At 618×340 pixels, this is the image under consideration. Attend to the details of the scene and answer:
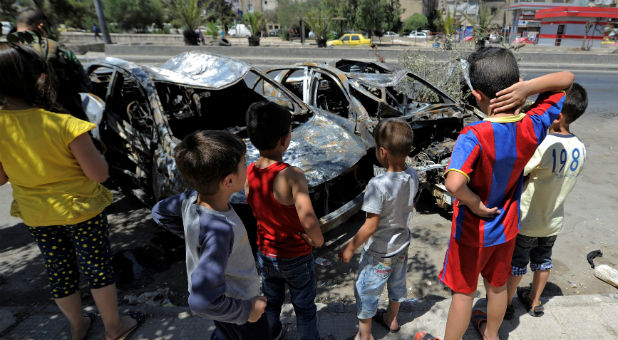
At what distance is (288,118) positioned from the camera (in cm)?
199

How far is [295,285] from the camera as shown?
2.18 meters

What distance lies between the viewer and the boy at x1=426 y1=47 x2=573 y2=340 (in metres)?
1.77

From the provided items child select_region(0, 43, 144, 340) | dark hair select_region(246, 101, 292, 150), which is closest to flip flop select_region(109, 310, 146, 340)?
child select_region(0, 43, 144, 340)

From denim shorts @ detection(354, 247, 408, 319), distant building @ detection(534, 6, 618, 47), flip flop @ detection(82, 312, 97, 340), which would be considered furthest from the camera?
distant building @ detection(534, 6, 618, 47)

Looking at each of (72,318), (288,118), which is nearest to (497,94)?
(288,118)

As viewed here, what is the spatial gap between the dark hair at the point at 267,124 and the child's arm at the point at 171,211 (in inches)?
18.2

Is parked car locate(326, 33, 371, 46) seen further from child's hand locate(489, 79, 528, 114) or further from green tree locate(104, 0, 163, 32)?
child's hand locate(489, 79, 528, 114)

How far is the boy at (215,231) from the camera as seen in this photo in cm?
144

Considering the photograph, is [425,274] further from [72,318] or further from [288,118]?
[72,318]

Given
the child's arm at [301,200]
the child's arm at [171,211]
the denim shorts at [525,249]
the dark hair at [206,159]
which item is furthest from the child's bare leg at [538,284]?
the child's arm at [171,211]

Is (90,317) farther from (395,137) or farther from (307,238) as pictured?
(395,137)

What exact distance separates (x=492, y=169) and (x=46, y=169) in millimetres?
2461

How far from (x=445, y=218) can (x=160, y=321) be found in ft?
11.2

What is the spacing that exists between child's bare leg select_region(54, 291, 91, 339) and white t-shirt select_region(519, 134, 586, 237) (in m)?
3.10
